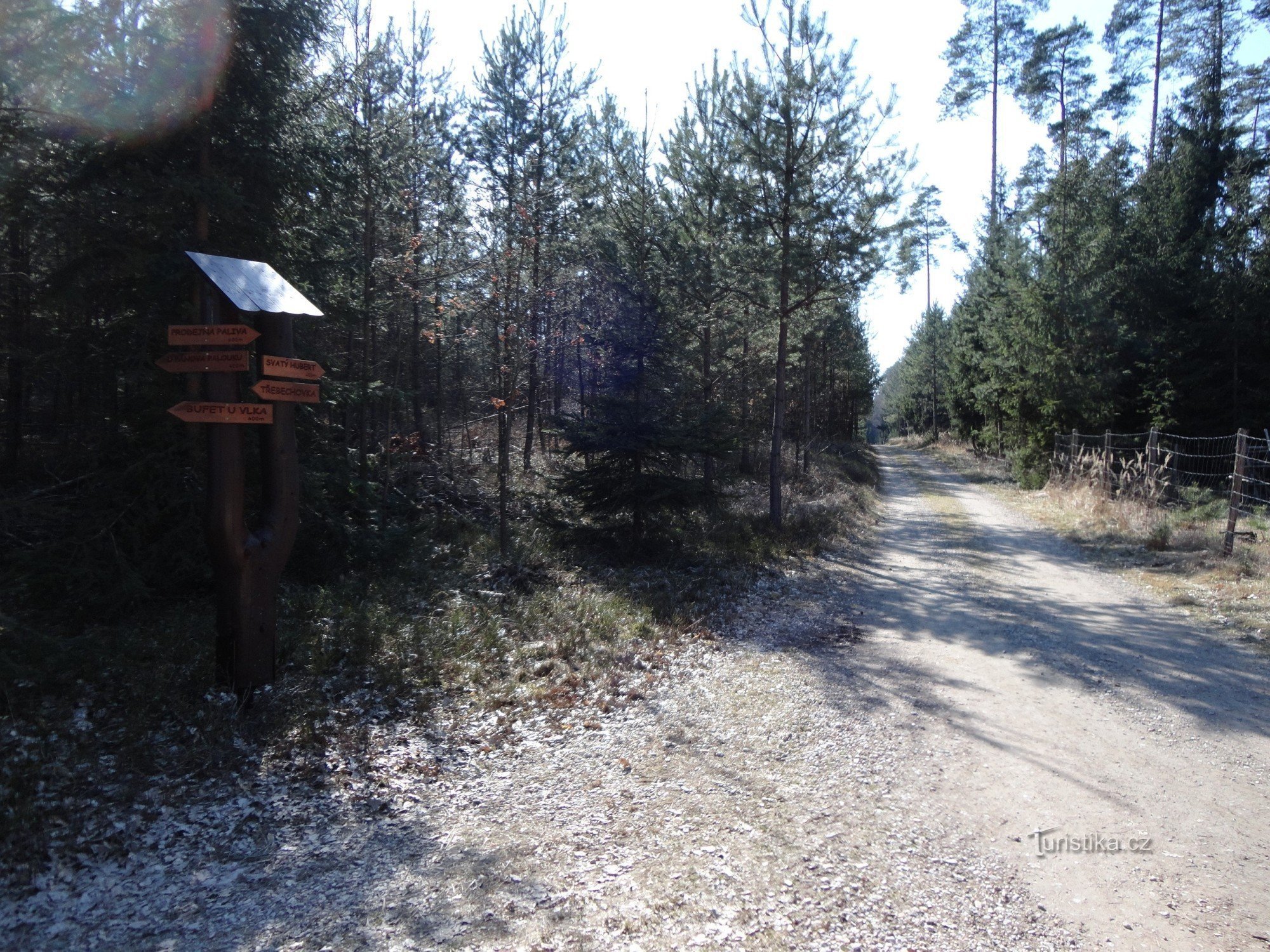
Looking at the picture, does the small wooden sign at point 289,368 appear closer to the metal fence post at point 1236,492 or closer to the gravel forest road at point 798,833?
the gravel forest road at point 798,833

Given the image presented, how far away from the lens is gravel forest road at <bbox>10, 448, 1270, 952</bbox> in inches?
127

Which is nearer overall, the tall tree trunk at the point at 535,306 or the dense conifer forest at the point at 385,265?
the dense conifer forest at the point at 385,265

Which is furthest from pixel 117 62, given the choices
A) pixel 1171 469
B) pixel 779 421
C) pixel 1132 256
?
pixel 1132 256

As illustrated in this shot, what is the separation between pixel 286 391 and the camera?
5.32 meters

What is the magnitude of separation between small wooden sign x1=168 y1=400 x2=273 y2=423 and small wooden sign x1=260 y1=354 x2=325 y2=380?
0.25 m

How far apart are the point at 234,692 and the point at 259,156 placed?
18.3 ft

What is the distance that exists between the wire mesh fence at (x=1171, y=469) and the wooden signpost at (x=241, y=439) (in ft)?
41.0

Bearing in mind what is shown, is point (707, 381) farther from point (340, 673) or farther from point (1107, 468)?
point (340, 673)

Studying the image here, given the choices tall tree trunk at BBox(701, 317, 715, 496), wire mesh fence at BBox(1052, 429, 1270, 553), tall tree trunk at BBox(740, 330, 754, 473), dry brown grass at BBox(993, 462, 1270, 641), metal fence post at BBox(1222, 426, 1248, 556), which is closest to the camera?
dry brown grass at BBox(993, 462, 1270, 641)

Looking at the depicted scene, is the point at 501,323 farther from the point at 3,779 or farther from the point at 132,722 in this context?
the point at 3,779

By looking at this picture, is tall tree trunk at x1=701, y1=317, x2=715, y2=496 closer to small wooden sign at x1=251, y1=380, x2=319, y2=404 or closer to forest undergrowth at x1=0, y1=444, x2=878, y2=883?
forest undergrowth at x1=0, y1=444, x2=878, y2=883

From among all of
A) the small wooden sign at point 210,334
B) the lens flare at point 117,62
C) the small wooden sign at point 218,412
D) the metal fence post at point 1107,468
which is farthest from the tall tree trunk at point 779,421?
the small wooden sign at point 210,334

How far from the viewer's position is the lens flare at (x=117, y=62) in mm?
6281

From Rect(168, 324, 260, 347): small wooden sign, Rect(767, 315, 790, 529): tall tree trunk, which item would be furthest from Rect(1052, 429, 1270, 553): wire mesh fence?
Rect(168, 324, 260, 347): small wooden sign
